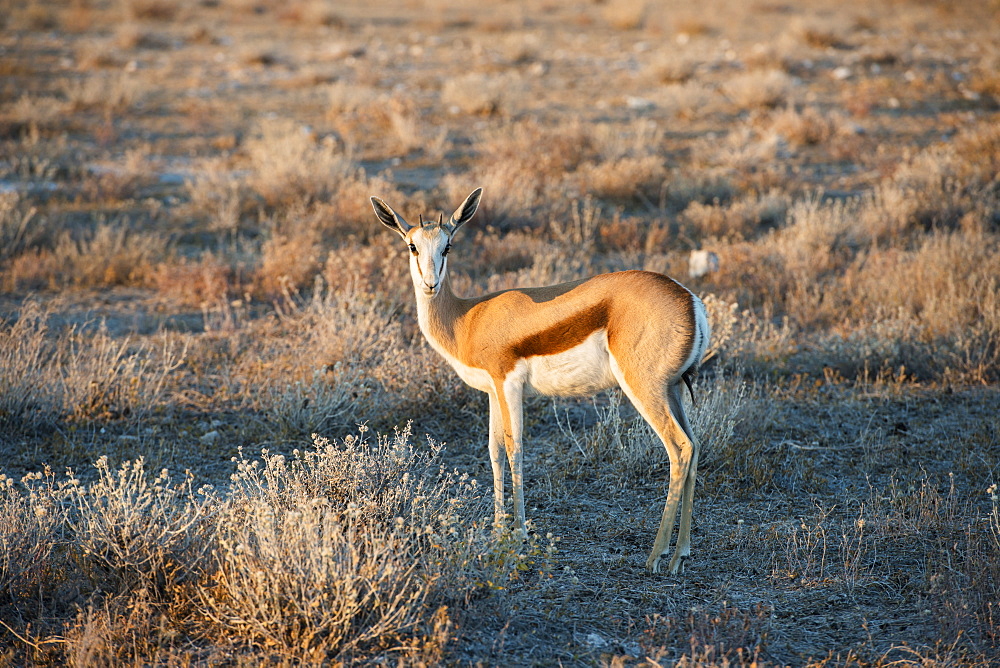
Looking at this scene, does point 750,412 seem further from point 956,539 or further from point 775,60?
point 775,60

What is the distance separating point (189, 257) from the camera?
9906 mm

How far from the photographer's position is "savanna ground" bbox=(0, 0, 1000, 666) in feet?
13.0

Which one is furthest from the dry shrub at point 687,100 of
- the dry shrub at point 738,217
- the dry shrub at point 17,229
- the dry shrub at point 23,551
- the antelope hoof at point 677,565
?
the dry shrub at point 23,551

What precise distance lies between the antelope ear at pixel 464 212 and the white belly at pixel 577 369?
0.88m

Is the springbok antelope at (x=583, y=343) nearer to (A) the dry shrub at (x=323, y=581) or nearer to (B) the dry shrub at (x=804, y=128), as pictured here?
(A) the dry shrub at (x=323, y=581)

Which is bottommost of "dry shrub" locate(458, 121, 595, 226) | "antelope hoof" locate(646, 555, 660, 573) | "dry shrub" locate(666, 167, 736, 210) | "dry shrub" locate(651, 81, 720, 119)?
"antelope hoof" locate(646, 555, 660, 573)

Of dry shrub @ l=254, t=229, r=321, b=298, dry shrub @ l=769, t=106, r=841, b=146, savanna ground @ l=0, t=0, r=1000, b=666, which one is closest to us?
savanna ground @ l=0, t=0, r=1000, b=666

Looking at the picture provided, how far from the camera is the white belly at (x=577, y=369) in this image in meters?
4.38

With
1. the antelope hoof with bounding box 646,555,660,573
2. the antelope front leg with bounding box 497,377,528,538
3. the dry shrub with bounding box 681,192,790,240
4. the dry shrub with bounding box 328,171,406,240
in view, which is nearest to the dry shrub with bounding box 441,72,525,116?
the dry shrub with bounding box 681,192,790,240

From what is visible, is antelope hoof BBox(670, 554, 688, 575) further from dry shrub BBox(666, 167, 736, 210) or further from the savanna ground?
dry shrub BBox(666, 167, 736, 210)

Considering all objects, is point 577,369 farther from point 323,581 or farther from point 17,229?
point 17,229

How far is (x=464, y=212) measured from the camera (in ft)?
15.9

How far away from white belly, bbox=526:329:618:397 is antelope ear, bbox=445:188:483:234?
0.88 metres

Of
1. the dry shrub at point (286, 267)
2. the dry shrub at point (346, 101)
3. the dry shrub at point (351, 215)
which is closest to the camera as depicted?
the dry shrub at point (286, 267)
